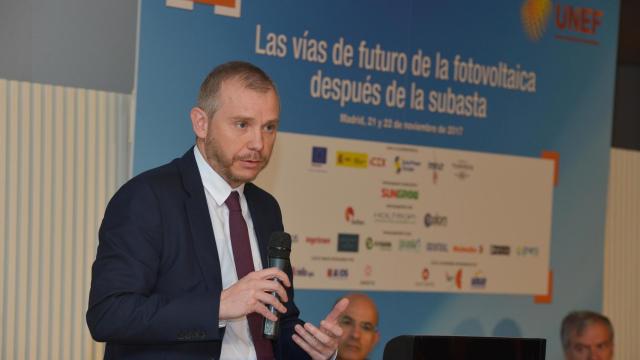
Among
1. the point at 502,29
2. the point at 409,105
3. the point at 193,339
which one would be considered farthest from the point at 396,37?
the point at 193,339

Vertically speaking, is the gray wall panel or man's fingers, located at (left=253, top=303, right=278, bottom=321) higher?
the gray wall panel

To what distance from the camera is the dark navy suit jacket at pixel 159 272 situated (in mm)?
2357

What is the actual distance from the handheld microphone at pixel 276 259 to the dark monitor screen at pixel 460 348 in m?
0.30

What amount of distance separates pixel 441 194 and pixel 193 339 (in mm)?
3807

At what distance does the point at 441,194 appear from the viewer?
6.00 metres

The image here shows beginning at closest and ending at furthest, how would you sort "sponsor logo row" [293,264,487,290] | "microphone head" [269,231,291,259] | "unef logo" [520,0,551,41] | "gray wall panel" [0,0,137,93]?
1. "microphone head" [269,231,291,259]
2. "sponsor logo row" [293,264,487,290]
3. "gray wall panel" [0,0,137,93]
4. "unef logo" [520,0,551,41]

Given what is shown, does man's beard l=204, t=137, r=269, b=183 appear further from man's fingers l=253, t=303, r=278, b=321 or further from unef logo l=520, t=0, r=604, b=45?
unef logo l=520, t=0, r=604, b=45

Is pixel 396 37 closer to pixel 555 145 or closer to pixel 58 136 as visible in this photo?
pixel 555 145

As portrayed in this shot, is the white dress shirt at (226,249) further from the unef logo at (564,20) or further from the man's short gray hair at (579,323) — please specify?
the unef logo at (564,20)

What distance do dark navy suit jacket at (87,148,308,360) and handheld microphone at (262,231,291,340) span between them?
0.13m

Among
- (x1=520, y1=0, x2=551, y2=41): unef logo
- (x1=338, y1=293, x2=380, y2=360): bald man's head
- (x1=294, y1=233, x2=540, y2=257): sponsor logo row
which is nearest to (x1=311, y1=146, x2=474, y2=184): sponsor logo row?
(x1=294, y1=233, x2=540, y2=257): sponsor logo row

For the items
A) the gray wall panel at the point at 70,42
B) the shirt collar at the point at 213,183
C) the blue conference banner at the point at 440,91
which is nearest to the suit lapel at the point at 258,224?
the shirt collar at the point at 213,183

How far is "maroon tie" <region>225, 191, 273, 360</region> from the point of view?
104 inches

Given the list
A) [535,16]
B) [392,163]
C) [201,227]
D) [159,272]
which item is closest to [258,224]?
[201,227]
